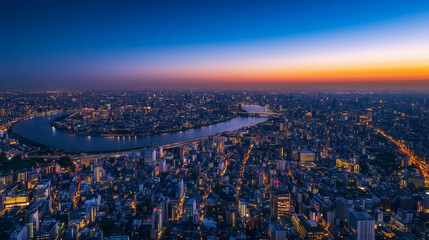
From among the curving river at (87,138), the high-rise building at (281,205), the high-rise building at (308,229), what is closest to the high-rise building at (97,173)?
the curving river at (87,138)

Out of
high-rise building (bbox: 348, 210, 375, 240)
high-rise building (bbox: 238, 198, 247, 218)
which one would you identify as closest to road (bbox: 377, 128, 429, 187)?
high-rise building (bbox: 348, 210, 375, 240)

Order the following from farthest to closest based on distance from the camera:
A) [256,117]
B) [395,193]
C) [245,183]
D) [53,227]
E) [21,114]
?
[256,117]
[21,114]
[245,183]
[395,193]
[53,227]

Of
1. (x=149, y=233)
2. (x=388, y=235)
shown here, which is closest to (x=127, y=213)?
(x=149, y=233)

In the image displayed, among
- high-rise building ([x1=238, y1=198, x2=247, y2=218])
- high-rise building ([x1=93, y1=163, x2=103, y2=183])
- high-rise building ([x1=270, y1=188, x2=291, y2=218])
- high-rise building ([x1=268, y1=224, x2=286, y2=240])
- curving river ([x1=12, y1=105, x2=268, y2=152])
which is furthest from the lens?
curving river ([x1=12, y1=105, x2=268, y2=152])

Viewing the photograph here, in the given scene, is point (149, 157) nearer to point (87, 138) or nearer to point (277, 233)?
point (87, 138)

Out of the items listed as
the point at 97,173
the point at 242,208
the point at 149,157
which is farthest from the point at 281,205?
the point at 149,157

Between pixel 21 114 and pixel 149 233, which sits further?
pixel 21 114

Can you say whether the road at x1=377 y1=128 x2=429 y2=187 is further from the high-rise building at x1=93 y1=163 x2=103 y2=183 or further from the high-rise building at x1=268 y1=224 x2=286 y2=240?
the high-rise building at x1=93 y1=163 x2=103 y2=183

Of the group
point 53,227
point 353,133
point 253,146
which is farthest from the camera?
point 353,133

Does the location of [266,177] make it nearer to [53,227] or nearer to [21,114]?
[53,227]
